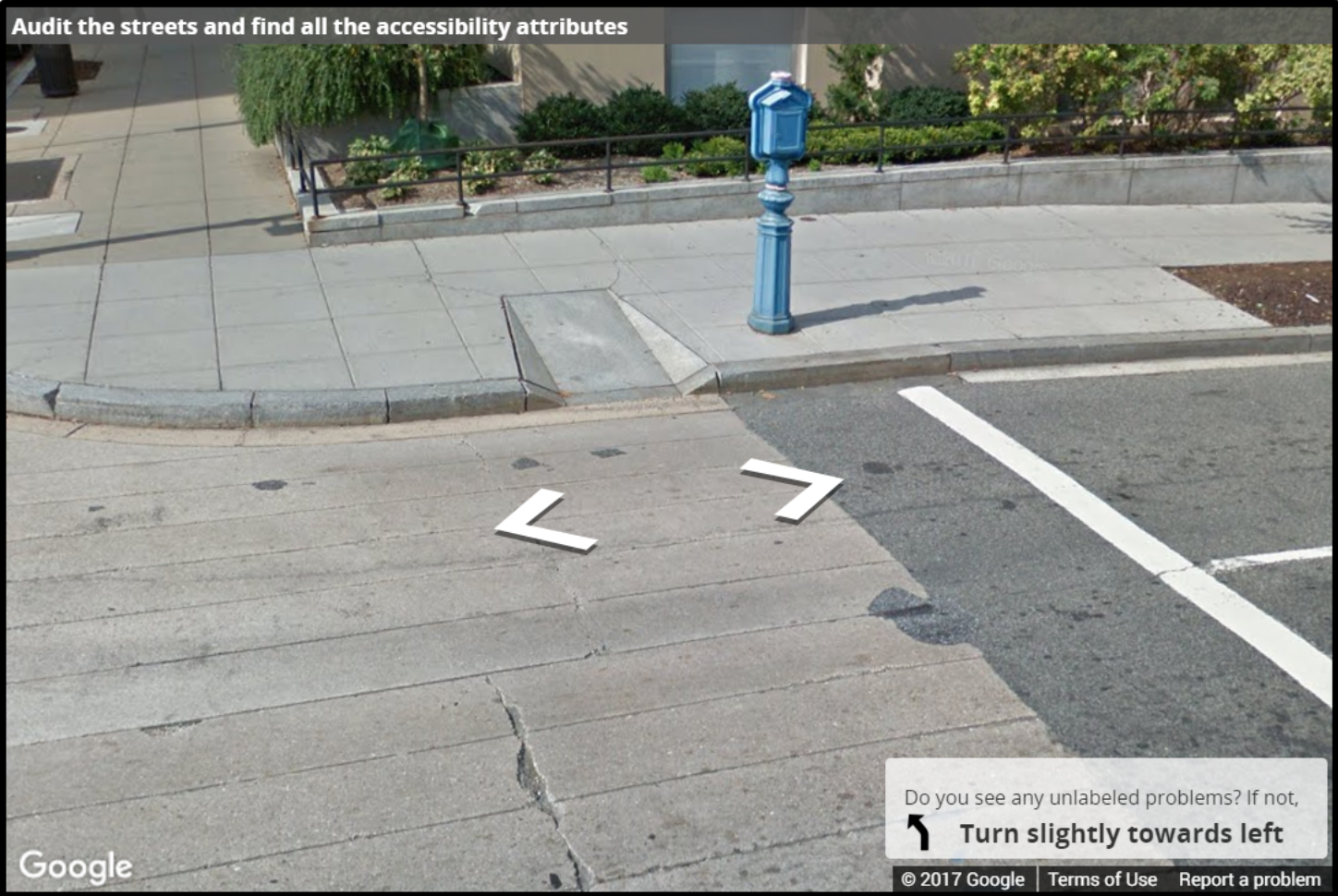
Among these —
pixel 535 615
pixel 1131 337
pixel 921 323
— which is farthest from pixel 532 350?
pixel 1131 337

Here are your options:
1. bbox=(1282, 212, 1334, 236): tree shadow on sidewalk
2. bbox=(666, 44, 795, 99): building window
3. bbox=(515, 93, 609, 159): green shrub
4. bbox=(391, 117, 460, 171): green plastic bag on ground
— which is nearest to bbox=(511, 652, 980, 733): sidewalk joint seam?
bbox=(391, 117, 460, 171): green plastic bag on ground

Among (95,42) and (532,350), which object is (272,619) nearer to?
(532,350)

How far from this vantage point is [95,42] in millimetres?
24328

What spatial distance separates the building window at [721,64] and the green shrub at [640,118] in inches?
52.4

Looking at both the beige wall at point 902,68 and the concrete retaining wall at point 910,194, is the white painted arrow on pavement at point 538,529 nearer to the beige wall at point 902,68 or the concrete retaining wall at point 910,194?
the concrete retaining wall at point 910,194

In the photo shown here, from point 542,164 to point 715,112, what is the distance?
247cm

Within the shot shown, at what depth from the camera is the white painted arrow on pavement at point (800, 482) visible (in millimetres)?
7066

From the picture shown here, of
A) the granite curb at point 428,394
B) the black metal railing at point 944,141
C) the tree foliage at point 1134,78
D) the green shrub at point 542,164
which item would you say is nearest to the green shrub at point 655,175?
the black metal railing at point 944,141

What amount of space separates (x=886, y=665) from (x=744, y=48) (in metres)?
12.1

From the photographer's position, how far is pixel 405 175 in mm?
13055

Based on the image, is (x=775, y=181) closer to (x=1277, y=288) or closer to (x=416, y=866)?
(x=1277, y=288)

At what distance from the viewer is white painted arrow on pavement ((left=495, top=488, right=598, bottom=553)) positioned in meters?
6.69

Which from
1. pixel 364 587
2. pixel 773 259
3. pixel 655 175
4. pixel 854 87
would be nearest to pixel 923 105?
pixel 854 87
